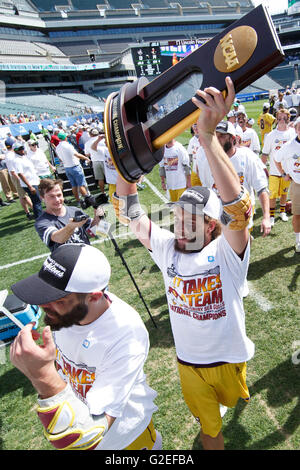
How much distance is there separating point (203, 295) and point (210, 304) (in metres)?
0.08

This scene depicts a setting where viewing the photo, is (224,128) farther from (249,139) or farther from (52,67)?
(52,67)

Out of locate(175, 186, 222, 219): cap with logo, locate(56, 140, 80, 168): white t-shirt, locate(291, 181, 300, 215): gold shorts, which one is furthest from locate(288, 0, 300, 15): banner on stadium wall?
locate(175, 186, 222, 219): cap with logo

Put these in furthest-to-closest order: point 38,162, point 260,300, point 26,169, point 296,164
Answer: point 38,162, point 26,169, point 296,164, point 260,300

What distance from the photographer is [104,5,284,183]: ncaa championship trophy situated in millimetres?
886

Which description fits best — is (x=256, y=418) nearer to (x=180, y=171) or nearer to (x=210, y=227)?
(x=210, y=227)

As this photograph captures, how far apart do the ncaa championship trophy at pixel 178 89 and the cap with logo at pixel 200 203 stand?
85cm

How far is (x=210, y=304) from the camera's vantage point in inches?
80.0

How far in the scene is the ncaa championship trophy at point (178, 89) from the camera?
886 millimetres

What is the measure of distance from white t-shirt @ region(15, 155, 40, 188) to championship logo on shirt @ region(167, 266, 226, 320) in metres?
7.78

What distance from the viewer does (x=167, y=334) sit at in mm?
3844

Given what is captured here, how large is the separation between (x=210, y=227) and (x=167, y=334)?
2236 millimetres

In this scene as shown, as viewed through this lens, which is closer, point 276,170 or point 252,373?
point 252,373

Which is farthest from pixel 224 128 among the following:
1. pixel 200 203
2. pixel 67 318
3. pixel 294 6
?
pixel 294 6

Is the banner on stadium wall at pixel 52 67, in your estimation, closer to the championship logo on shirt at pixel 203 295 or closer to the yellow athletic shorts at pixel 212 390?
the championship logo on shirt at pixel 203 295
